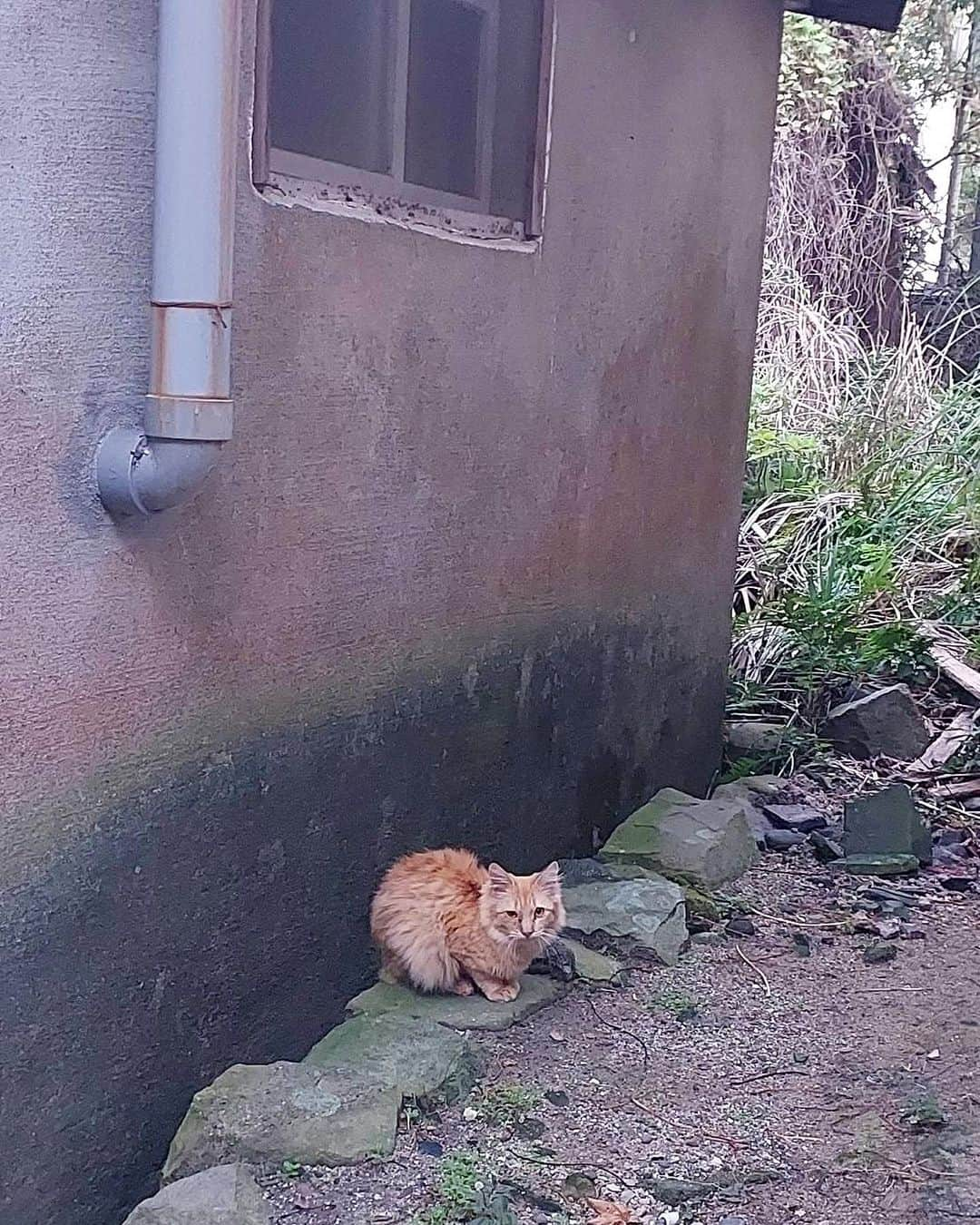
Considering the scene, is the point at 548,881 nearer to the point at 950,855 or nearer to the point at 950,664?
the point at 950,855

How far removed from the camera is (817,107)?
12344 mm

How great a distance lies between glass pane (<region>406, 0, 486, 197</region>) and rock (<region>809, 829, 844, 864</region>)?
3044 millimetres

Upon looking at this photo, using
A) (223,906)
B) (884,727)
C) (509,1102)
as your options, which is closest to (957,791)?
(884,727)

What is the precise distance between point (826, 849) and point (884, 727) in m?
1.40

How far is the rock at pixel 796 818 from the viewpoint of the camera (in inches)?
244

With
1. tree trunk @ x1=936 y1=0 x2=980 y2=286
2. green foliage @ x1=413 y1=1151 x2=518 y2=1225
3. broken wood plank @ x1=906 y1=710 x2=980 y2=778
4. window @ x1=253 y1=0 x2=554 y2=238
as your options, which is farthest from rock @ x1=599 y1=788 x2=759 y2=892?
tree trunk @ x1=936 y1=0 x2=980 y2=286

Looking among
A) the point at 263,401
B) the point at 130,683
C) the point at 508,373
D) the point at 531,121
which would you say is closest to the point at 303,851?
the point at 130,683

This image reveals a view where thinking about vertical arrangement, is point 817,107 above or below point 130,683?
above

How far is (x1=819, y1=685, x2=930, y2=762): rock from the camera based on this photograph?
7094mm

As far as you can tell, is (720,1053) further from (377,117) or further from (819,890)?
(377,117)

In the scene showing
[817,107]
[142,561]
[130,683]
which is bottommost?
[130,683]

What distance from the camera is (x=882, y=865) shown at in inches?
227

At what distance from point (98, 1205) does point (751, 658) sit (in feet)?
16.9

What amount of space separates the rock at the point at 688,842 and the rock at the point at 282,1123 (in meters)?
2.08
